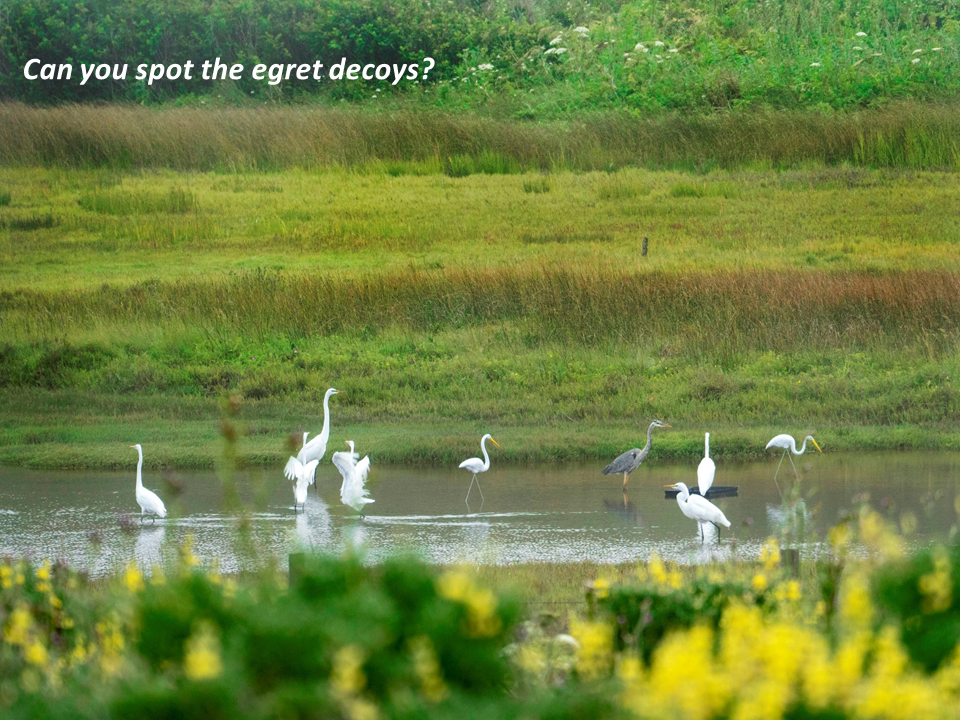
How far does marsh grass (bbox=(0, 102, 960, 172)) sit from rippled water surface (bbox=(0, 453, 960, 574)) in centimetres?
677

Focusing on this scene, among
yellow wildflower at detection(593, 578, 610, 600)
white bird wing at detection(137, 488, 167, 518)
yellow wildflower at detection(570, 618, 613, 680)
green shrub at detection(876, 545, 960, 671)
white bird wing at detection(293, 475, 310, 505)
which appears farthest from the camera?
white bird wing at detection(293, 475, 310, 505)

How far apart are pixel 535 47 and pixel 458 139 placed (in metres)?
1.88

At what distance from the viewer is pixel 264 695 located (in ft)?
12.3

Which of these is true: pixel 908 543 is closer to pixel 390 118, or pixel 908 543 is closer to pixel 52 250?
pixel 390 118

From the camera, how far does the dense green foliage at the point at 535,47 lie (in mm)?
18984

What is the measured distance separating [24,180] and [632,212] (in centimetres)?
957

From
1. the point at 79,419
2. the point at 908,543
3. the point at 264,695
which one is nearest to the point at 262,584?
the point at 264,695

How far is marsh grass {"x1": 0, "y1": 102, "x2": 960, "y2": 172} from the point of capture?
63.1 ft

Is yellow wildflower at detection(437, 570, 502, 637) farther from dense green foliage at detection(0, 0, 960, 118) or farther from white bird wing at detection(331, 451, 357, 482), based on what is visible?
dense green foliage at detection(0, 0, 960, 118)

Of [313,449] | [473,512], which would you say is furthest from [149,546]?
[473,512]

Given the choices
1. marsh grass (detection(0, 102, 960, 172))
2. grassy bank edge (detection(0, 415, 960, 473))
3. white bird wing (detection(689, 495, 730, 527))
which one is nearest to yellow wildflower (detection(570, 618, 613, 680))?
white bird wing (detection(689, 495, 730, 527))

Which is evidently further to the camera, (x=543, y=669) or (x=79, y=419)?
(x=79, y=419)

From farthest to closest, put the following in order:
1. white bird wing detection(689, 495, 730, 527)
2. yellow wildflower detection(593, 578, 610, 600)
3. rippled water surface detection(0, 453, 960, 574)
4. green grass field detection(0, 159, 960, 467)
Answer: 1. green grass field detection(0, 159, 960, 467)
2. rippled water surface detection(0, 453, 960, 574)
3. white bird wing detection(689, 495, 730, 527)
4. yellow wildflower detection(593, 578, 610, 600)

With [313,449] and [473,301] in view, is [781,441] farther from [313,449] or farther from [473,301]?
[473,301]
